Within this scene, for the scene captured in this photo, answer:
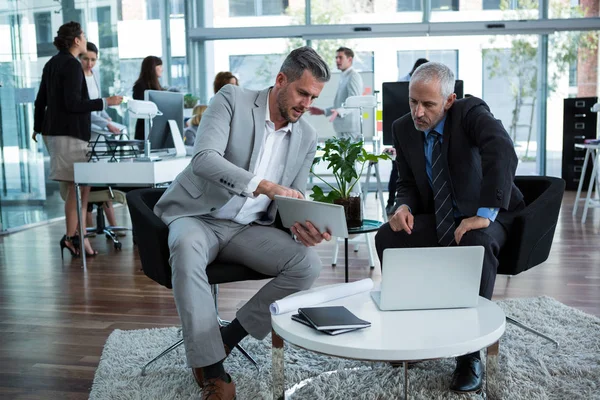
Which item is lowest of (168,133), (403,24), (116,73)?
(168,133)

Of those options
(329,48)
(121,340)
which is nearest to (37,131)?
(121,340)

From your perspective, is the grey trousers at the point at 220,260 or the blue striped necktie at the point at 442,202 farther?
the blue striped necktie at the point at 442,202

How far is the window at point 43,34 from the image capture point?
21.9 ft

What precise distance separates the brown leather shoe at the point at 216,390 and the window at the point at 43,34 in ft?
17.9

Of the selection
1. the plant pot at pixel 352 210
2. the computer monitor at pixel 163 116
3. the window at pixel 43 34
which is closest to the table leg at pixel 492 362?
the plant pot at pixel 352 210

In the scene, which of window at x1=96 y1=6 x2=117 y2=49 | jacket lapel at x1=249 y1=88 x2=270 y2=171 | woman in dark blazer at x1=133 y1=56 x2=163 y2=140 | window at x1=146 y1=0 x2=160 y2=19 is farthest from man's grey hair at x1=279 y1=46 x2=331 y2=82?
window at x1=146 y1=0 x2=160 y2=19

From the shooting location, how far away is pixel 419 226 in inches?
112

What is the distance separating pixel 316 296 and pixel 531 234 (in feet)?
3.62

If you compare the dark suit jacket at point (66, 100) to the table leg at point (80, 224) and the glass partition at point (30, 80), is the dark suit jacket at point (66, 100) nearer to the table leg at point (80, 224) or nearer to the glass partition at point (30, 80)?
the table leg at point (80, 224)

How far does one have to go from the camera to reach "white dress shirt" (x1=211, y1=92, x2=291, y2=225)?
2.63 meters

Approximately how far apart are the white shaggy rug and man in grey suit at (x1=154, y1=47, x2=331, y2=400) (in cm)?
21

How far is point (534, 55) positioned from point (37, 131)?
23.8 feet

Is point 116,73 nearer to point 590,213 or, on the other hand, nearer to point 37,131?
point 37,131

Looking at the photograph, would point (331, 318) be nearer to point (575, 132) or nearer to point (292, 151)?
point (292, 151)
